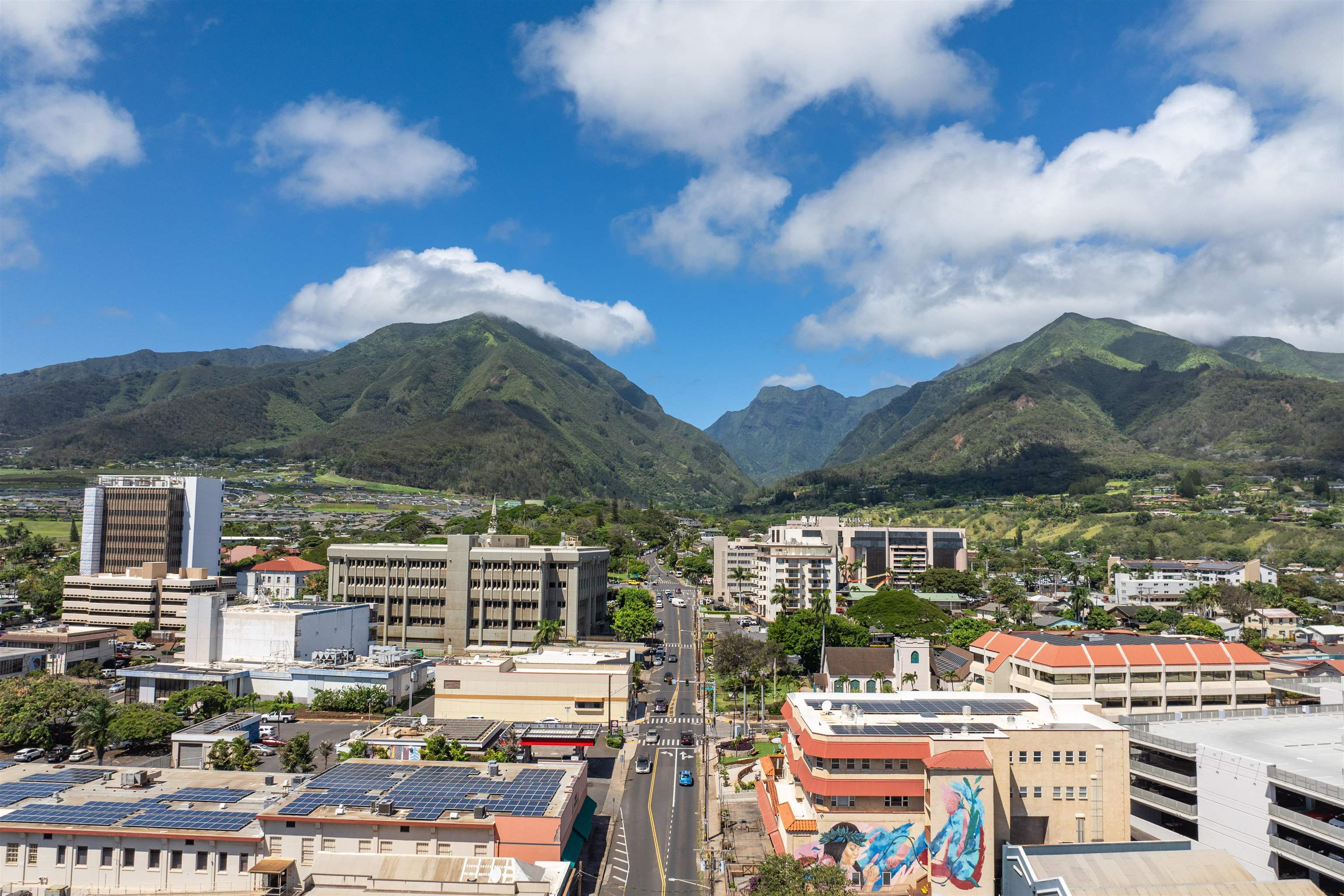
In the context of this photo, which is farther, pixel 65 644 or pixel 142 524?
pixel 142 524

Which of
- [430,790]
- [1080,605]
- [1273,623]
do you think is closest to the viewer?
[430,790]

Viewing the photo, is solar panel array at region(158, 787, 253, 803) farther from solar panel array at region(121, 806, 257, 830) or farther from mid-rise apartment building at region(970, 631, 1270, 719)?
mid-rise apartment building at region(970, 631, 1270, 719)

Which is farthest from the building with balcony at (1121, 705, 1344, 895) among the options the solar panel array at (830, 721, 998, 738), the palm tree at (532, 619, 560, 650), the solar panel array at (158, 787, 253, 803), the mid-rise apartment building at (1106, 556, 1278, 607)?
the mid-rise apartment building at (1106, 556, 1278, 607)

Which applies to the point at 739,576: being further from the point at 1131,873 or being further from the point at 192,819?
the point at 192,819

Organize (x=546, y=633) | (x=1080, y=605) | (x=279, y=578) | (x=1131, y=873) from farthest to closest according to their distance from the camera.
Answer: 1. (x=1080, y=605)
2. (x=279, y=578)
3. (x=546, y=633)
4. (x=1131, y=873)

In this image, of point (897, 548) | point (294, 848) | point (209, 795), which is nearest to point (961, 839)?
point (294, 848)

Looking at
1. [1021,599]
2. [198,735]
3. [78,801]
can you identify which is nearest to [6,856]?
[78,801]
